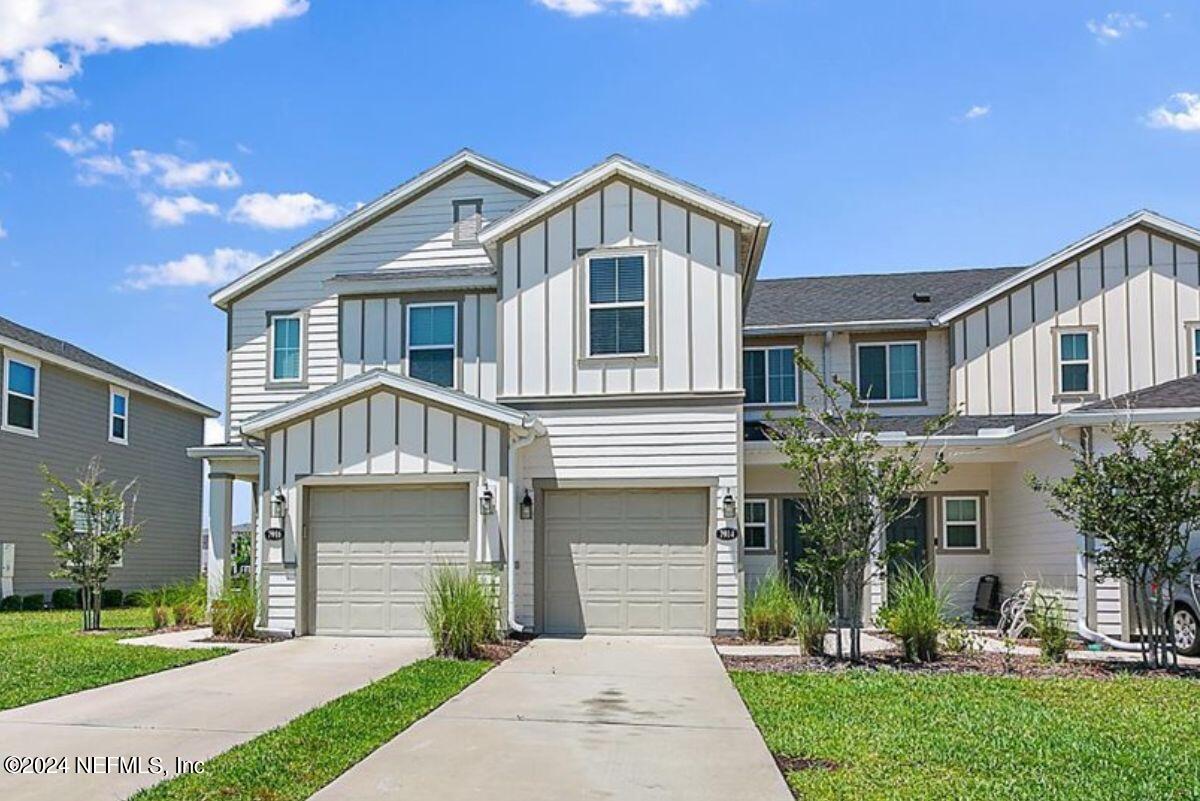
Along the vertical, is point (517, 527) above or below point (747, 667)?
above

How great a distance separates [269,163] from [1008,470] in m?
12.5

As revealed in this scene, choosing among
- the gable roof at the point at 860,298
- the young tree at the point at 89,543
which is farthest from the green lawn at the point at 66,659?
the gable roof at the point at 860,298

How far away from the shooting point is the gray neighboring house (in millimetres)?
21125

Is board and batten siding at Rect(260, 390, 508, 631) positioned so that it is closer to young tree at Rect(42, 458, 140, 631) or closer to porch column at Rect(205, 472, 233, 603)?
porch column at Rect(205, 472, 233, 603)

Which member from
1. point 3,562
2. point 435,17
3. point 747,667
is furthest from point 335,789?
point 3,562

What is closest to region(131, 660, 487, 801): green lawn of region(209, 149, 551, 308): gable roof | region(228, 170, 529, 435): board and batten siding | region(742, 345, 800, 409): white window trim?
region(228, 170, 529, 435): board and batten siding

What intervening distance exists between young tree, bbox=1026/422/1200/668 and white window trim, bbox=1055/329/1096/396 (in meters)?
6.27

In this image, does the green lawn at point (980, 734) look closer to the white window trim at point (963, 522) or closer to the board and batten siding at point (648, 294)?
the board and batten siding at point (648, 294)

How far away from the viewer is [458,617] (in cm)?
1123

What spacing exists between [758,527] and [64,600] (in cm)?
1504

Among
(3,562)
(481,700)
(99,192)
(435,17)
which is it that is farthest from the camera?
(3,562)

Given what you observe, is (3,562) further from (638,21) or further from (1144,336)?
(1144,336)

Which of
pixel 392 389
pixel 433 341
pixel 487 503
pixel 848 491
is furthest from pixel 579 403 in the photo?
pixel 848 491

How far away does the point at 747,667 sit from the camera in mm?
10922
